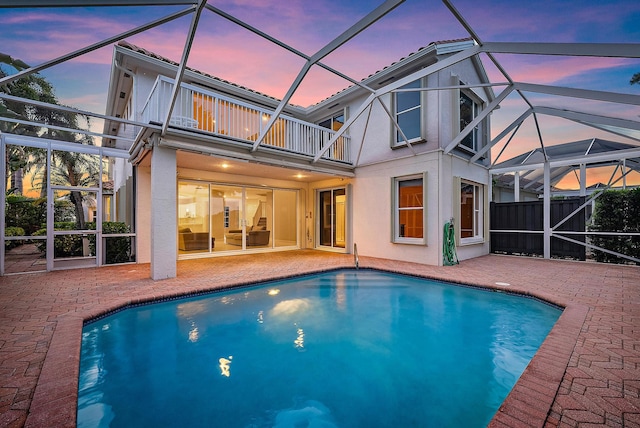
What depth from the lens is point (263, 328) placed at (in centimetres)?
389

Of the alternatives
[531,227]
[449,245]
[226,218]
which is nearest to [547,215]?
[531,227]

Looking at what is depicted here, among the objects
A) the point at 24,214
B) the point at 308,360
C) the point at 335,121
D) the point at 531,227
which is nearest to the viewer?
the point at 308,360

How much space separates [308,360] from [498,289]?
4157 mm

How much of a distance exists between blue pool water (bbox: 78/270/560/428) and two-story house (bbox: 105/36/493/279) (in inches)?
101

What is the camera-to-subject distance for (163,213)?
5762 millimetres

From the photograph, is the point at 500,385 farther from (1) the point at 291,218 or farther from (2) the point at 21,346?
(1) the point at 291,218

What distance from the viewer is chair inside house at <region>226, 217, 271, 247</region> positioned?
9.77 meters

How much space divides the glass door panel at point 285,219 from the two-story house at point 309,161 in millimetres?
67

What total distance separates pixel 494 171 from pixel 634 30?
214 inches

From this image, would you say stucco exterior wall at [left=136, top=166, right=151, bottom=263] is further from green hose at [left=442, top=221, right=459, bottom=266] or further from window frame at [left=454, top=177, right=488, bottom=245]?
window frame at [left=454, top=177, right=488, bottom=245]

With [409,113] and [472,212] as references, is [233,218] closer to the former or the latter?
[409,113]

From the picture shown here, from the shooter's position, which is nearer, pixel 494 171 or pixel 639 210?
pixel 639 210

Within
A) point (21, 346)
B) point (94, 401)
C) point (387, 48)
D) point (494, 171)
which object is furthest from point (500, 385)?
point (494, 171)

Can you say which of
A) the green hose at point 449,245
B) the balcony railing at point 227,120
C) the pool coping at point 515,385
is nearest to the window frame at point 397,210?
the green hose at point 449,245
